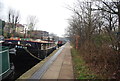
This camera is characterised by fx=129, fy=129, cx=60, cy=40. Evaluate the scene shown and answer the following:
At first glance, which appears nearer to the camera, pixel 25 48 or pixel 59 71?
pixel 59 71

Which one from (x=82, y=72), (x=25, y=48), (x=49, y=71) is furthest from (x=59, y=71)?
(x=25, y=48)

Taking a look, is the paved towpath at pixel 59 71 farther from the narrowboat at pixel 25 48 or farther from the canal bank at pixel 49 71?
the narrowboat at pixel 25 48

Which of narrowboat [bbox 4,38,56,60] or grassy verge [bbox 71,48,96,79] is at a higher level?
narrowboat [bbox 4,38,56,60]

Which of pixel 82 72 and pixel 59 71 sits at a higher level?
pixel 82 72

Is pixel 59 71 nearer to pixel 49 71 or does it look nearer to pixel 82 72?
pixel 49 71

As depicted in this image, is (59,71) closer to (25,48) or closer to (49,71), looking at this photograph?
(49,71)

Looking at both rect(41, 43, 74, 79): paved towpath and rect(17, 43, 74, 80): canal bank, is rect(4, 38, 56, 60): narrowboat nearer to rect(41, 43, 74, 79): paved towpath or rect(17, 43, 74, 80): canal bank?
rect(17, 43, 74, 80): canal bank

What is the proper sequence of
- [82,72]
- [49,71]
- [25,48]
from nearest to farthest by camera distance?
1. [82,72]
2. [49,71]
3. [25,48]

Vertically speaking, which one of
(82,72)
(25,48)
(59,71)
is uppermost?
(25,48)

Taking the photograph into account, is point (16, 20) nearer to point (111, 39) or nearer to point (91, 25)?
point (91, 25)

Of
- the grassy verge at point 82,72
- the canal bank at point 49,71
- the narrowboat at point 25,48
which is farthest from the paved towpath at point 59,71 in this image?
the narrowboat at point 25,48

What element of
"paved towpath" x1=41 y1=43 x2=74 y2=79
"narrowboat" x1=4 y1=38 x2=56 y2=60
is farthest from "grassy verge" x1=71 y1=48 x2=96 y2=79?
"narrowboat" x1=4 y1=38 x2=56 y2=60

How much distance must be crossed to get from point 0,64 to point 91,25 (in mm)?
8208

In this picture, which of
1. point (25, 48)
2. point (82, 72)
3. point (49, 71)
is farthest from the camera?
point (25, 48)
